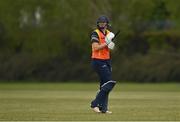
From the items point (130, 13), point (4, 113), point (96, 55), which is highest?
point (130, 13)

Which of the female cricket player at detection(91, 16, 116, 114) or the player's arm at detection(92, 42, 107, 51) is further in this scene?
the female cricket player at detection(91, 16, 116, 114)

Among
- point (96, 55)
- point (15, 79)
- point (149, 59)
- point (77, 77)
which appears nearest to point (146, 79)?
point (149, 59)

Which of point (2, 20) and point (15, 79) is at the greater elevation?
point (2, 20)

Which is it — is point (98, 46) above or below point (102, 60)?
above

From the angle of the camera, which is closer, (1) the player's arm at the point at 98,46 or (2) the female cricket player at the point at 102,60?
(1) the player's arm at the point at 98,46

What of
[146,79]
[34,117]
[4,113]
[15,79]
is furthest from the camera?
[15,79]

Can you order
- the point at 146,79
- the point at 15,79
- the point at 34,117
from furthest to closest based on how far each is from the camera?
the point at 15,79
the point at 146,79
the point at 34,117

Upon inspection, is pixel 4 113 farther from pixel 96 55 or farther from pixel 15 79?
pixel 15 79

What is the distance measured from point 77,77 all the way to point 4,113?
1338 inches

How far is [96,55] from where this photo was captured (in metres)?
19.4

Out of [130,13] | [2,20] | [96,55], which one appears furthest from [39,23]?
[96,55]

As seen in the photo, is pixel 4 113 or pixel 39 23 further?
pixel 39 23

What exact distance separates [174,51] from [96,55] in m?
32.7

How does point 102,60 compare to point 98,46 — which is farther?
point 102,60
